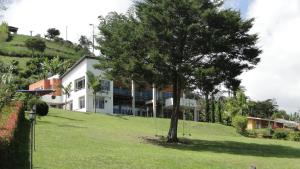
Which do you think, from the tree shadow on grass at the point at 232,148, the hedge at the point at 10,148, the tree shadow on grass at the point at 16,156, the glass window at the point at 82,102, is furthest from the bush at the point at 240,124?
the hedge at the point at 10,148

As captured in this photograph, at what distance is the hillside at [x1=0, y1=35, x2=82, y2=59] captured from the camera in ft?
412

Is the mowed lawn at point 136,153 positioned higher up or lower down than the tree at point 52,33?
lower down

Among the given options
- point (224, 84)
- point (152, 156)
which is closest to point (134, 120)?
point (224, 84)

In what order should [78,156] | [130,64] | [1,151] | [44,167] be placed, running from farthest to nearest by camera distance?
[130,64] → [78,156] → [44,167] → [1,151]

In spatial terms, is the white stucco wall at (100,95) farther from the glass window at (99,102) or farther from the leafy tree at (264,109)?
the leafy tree at (264,109)

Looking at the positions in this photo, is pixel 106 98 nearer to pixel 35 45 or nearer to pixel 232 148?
pixel 232 148

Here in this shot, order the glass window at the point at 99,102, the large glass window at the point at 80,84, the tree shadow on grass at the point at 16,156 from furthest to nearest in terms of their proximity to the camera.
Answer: the large glass window at the point at 80,84 → the glass window at the point at 99,102 → the tree shadow on grass at the point at 16,156

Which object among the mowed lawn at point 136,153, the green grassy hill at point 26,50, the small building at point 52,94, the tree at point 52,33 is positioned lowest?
the mowed lawn at point 136,153

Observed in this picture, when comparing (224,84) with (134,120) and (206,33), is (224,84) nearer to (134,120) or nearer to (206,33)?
(206,33)

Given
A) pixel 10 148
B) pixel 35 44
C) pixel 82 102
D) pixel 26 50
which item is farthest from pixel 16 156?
pixel 35 44

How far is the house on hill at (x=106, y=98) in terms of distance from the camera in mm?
68188

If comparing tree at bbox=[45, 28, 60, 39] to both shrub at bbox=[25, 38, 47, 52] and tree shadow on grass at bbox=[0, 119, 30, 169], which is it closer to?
shrub at bbox=[25, 38, 47, 52]

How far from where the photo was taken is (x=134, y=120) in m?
53.7

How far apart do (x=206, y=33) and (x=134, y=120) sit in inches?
863
